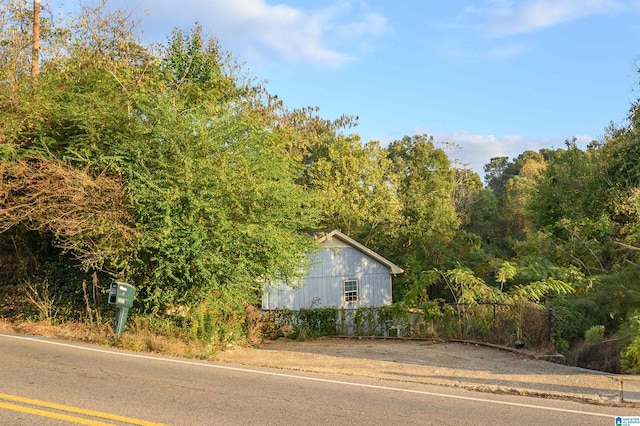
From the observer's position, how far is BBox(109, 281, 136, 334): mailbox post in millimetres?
13609

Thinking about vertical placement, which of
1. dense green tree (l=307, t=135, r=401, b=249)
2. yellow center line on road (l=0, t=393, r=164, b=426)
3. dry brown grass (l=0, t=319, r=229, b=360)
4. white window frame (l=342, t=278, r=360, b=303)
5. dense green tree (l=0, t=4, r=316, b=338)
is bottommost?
yellow center line on road (l=0, t=393, r=164, b=426)

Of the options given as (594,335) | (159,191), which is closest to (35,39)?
(159,191)

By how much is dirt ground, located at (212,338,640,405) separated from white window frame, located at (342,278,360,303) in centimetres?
1264

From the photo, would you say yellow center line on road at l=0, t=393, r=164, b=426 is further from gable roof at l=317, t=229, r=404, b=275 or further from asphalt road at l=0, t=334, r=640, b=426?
gable roof at l=317, t=229, r=404, b=275

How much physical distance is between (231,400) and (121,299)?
6.54 metres

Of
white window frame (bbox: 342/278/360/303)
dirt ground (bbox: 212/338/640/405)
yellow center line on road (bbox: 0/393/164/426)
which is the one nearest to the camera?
yellow center line on road (bbox: 0/393/164/426)

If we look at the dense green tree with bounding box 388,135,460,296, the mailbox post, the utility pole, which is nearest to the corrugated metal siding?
the dense green tree with bounding box 388,135,460,296

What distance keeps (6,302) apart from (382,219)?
30.7 meters

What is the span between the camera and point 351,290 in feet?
104

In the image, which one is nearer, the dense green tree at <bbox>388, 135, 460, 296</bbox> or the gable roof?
the gable roof

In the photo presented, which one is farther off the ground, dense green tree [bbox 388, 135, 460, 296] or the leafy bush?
dense green tree [bbox 388, 135, 460, 296]

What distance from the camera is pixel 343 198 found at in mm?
43250

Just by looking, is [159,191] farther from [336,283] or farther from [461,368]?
[336,283]

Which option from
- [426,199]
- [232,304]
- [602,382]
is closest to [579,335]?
[602,382]
